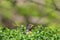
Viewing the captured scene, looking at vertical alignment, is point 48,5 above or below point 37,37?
above

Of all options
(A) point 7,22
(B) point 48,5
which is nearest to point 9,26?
(A) point 7,22

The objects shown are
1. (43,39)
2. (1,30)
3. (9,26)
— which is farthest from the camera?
(9,26)

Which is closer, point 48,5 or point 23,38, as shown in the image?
point 23,38

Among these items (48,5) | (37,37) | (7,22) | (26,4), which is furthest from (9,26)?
(37,37)

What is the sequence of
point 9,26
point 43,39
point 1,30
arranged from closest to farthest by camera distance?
point 43,39 < point 1,30 < point 9,26

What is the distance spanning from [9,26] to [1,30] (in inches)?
36.6

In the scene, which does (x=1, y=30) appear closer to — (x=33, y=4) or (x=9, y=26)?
(x=9, y=26)

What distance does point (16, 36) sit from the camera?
13.7 ft

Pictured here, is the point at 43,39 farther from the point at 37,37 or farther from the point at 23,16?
the point at 23,16

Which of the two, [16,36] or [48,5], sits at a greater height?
[48,5]

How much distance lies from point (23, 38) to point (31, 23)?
1.37m

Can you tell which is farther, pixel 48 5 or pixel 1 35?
pixel 48 5

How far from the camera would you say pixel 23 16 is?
548 centimetres

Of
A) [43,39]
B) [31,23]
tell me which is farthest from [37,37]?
[31,23]
